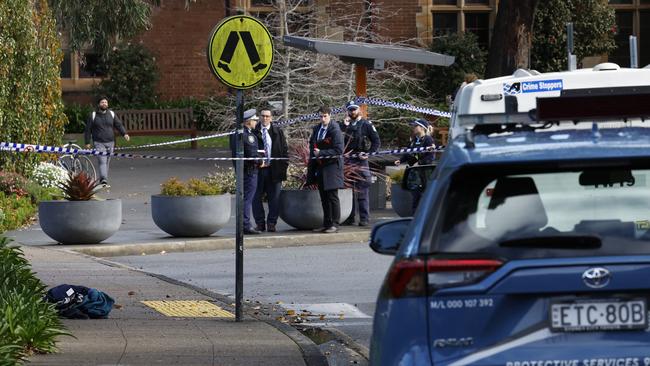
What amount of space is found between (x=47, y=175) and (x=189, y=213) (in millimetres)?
6919

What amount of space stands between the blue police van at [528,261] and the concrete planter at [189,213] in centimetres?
1289

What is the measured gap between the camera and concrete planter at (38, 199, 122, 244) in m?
17.6

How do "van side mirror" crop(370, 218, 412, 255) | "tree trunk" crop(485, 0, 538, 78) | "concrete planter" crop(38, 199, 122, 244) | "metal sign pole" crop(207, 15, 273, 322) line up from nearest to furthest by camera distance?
"van side mirror" crop(370, 218, 412, 255) → "metal sign pole" crop(207, 15, 273, 322) → "concrete planter" crop(38, 199, 122, 244) → "tree trunk" crop(485, 0, 538, 78)

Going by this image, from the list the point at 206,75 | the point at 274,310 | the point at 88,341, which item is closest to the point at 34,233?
the point at 274,310

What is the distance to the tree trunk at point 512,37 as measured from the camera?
92.0ft

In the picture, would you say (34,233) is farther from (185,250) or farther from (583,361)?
(583,361)

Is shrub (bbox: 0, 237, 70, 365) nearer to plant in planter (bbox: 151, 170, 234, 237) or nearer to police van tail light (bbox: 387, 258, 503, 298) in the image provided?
police van tail light (bbox: 387, 258, 503, 298)

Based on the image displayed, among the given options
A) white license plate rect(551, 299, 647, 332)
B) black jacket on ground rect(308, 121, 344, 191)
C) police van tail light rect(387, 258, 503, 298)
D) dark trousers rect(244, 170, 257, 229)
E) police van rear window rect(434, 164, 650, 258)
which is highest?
police van rear window rect(434, 164, 650, 258)

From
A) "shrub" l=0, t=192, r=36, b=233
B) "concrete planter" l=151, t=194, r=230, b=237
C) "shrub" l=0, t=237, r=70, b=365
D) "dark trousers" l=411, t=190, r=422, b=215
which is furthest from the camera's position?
"shrub" l=0, t=192, r=36, b=233

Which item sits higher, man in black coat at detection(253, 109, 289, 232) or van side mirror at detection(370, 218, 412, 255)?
van side mirror at detection(370, 218, 412, 255)

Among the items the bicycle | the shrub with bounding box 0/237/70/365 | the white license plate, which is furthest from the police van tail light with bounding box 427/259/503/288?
the bicycle

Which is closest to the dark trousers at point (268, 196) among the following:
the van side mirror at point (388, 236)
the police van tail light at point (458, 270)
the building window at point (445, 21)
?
the van side mirror at point (388, 236)

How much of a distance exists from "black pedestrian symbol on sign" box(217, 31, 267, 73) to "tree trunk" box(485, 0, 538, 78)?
55.6 ft

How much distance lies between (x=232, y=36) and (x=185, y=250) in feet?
22.8
